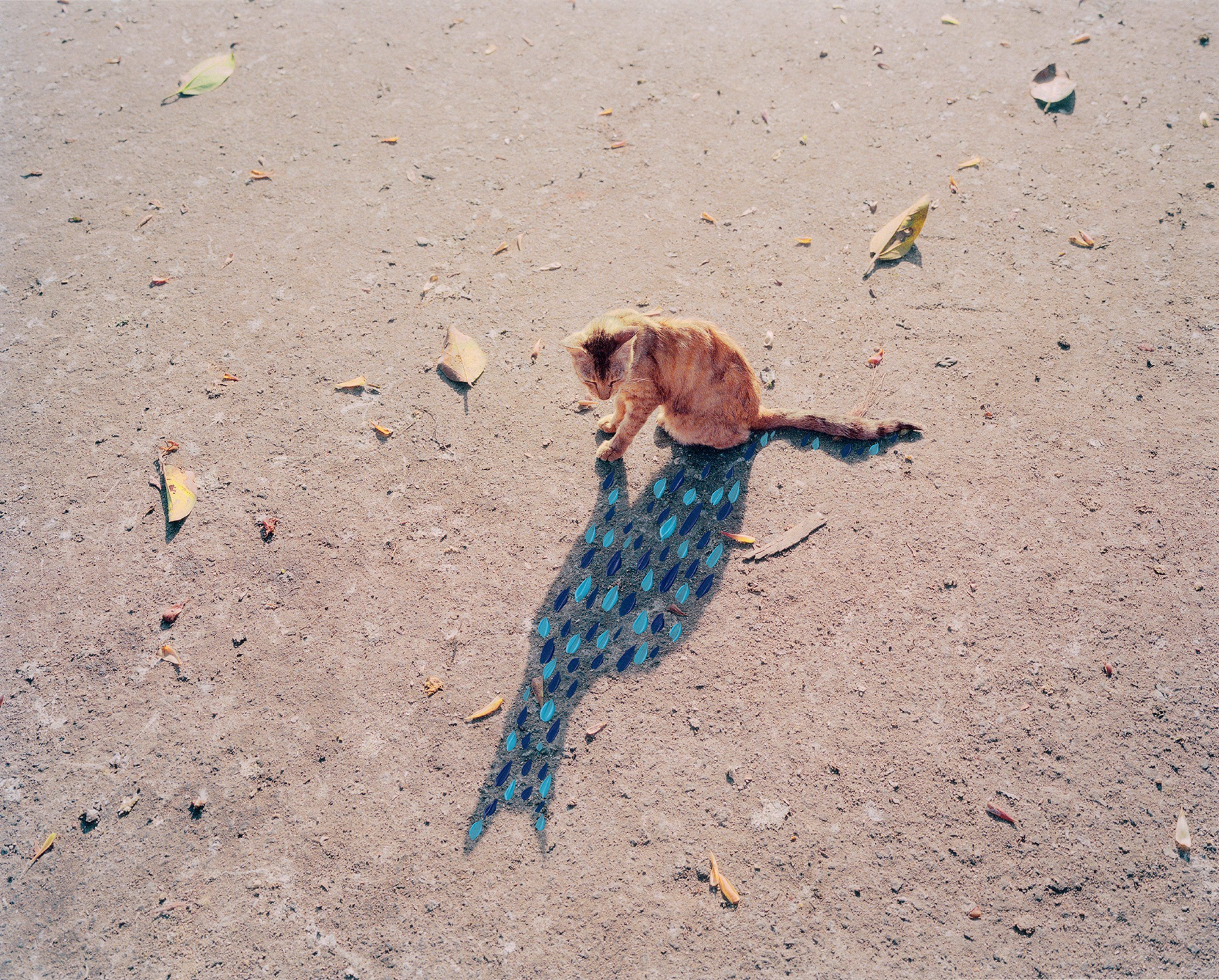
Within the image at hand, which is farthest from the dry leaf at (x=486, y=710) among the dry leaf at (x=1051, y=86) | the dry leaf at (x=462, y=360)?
the dry leaf at (x=1051, y=86)

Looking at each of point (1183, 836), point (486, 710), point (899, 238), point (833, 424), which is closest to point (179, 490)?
point (486, 710)

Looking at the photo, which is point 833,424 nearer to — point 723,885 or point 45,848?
point 723,885

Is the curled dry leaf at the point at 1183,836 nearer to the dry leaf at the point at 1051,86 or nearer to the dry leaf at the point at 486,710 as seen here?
the dry leaf at the point at 486,710

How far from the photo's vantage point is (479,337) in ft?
17.4

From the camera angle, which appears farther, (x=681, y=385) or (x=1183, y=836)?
(x=681, y=385)

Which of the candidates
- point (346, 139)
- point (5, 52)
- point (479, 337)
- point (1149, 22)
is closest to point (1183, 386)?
point (1149, 22)

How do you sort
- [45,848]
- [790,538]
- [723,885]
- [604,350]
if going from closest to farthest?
[723,885]
[45,848]
[604,350]
[790,538]

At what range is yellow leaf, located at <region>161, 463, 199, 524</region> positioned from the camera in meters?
4.50

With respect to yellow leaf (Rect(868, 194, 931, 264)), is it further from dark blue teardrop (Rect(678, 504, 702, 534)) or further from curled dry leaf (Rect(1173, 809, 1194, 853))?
curled dry leaf (Rect(1173, 809, 1194, 853))

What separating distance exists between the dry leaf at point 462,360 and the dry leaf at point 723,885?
363 cm

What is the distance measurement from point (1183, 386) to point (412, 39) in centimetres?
808

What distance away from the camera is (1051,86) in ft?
21.4

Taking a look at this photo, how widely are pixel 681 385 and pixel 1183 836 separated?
11.9 ft

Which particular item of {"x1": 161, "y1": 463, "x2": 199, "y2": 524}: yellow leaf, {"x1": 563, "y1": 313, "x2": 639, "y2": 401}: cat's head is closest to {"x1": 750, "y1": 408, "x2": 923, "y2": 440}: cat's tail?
{"x1": 563, "y1": 313, "x2": 639, "y2": 401}: cat's head
